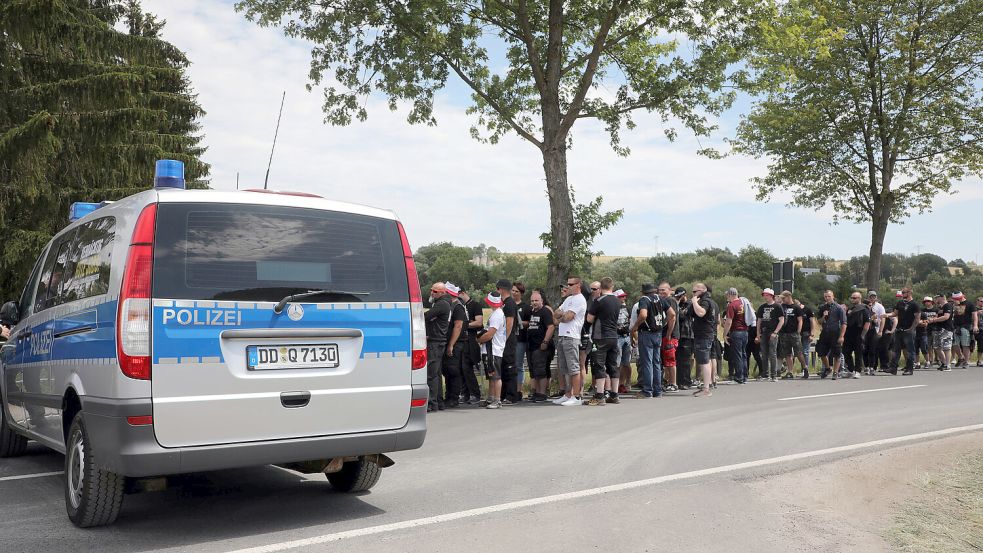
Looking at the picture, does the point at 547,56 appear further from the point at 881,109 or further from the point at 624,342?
the point at 881,109

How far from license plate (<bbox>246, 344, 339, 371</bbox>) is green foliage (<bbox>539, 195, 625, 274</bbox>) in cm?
1156

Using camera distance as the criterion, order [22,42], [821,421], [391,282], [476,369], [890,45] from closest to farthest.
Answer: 1. [391,282]
2. [821,421]
3. [476,369]
4. [22,42]
5. [890,45]

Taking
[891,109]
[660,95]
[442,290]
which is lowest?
[442,290]

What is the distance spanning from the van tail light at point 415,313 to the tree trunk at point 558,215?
10.8 meters

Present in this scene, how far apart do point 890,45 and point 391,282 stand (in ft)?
87.9

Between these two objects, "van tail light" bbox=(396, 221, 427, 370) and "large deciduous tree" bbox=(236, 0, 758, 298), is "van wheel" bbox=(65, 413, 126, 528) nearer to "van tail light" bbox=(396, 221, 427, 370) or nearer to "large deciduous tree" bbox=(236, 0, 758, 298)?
"van tail light" bbox=(396, 221, 427, 370)

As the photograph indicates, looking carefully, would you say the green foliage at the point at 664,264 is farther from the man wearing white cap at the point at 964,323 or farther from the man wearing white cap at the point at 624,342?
the man wearing white cap at the point at 624,342

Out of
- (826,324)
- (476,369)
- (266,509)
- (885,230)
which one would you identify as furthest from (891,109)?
(266,509)

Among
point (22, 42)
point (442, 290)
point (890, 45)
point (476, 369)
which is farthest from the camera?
point (890, 45)

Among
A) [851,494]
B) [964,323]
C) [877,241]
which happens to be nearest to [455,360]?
[851,494]

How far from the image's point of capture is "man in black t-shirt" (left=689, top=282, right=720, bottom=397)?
46.6 feet

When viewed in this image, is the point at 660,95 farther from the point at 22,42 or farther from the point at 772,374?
the point at 22,42

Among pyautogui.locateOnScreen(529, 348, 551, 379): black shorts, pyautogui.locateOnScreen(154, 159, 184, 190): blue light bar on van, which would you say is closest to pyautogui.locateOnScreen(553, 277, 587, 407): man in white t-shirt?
pyautogui.locateOnScreen(529, 348, 551, 379): black shorts

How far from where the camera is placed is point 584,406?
1266 centimetres
